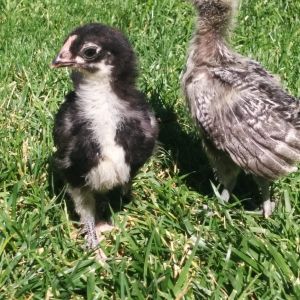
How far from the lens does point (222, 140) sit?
3.07 m

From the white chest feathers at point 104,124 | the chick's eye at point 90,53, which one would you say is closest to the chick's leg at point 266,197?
the white chest feathers at point 104,124

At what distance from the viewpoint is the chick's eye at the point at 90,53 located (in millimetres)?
2795

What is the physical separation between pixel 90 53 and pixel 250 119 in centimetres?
79

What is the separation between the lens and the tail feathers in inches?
127

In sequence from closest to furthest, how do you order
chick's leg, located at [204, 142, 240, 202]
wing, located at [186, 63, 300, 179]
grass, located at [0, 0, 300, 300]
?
1. grass, located at [0, 0, 300, 300]
2. wing, located at [186, 63, 300, 179]
3. chick's leg, located at [204, 142, 240, 202]

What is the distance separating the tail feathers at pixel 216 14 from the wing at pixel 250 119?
237mm

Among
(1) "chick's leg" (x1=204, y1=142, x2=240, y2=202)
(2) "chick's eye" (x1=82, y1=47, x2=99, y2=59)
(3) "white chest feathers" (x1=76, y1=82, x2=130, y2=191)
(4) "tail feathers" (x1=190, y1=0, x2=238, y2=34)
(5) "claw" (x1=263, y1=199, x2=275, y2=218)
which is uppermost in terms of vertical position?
(4) "tail feathers" (x1=190, y1=0, x2=238, y2=34)

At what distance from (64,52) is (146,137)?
1.69 feet

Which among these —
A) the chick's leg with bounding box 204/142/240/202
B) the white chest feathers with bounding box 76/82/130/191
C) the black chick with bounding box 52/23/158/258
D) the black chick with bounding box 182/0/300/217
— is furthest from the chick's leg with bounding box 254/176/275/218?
the white chest feathers with bounding box 76/82/130/191

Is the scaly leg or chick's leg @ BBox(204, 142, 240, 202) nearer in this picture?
the scaly leg

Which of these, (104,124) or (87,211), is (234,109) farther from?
(87,211)

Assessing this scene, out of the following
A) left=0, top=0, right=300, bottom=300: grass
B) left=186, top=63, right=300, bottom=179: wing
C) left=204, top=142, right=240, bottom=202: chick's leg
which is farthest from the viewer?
left=204, top=142, right=240, bottom=202: chick's leg

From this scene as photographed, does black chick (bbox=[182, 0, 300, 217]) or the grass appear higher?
black chick (bbox=[182, 0, 300, 217])

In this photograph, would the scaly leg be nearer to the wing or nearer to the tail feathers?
the wing
